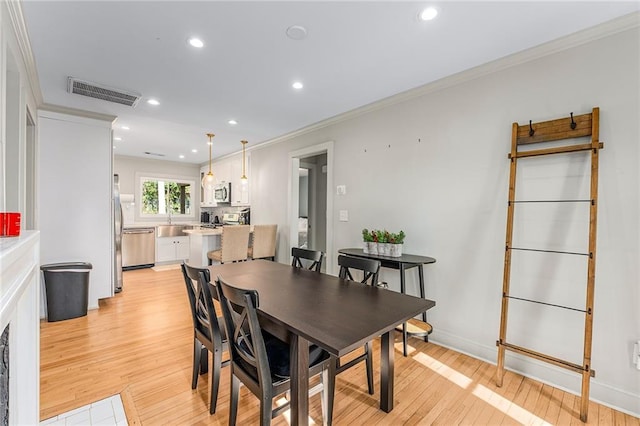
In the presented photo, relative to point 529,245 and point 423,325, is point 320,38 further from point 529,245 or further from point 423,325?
point 423,325

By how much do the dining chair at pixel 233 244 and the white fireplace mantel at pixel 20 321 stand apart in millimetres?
2766

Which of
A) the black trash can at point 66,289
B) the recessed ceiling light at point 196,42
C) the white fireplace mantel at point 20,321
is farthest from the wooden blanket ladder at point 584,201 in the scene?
the black trash can at point 66,289

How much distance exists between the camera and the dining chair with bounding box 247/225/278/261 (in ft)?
15.1

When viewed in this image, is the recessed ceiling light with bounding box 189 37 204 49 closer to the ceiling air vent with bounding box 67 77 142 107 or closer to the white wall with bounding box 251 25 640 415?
the ceiling air vent with bounding box 67 77 142 107

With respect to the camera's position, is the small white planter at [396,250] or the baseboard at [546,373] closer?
the baseboard at [546,373]

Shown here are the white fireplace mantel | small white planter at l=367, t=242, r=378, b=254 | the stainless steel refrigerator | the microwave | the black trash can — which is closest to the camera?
the white fireplace mantel

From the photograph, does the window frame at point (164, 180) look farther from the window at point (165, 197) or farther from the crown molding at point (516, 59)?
the crown molding at point (516, 59)

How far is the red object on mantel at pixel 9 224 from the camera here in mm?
1165

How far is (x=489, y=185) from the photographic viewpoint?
246cm

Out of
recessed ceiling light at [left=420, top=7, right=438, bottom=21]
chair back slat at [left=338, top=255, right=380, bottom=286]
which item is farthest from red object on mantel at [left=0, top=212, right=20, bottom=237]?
recessed ceiling light at [left=420, top=7, right=438, bottom=21]

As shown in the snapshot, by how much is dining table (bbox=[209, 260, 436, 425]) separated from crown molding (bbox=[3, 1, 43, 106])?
2.09 m

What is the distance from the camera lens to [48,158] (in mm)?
3402

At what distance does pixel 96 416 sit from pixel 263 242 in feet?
9.92

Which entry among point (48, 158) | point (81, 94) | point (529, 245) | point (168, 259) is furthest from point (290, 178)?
point (168, 259)
